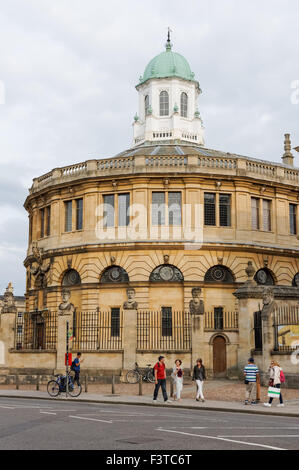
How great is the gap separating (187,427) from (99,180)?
1090 inches

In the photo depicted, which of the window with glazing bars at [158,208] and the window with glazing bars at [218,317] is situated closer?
the window with glazing bars at [218,317]

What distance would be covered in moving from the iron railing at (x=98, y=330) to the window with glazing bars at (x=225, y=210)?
9.09 m

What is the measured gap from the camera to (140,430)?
14.1 meters

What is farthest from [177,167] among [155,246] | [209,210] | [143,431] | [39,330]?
[143,431]

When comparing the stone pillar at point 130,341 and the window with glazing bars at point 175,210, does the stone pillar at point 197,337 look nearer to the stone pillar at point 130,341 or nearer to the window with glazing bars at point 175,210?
the stone pillar at point 130,341

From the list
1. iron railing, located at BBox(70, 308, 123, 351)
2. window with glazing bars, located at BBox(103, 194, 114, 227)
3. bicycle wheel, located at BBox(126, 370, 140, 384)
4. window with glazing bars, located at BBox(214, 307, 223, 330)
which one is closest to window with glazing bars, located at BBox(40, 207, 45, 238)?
window with glazing bars, located at BBox(103, 194, 114, 227)

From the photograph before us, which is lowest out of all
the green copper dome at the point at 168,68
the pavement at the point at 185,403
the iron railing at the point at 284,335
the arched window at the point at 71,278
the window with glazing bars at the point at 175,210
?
the pavement at the point at 185,403

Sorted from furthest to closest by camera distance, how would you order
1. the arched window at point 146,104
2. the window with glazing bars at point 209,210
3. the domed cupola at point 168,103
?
1. the arched window at point 146,104
2. the domed cupola at point 168,103
3. the window with glazing bars at point 209,210

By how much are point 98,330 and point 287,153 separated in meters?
33.7

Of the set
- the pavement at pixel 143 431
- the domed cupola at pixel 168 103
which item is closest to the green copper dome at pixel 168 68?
the domed cupola at pixel 168 103

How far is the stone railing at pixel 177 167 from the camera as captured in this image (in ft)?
131

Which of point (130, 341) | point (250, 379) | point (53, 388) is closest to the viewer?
point (250, 379)

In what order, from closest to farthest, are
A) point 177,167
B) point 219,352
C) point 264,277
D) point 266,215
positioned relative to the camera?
point 219,352 < point 177,167 < point 264,277 < point 266,215

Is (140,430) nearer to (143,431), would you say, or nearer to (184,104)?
(143,431)
